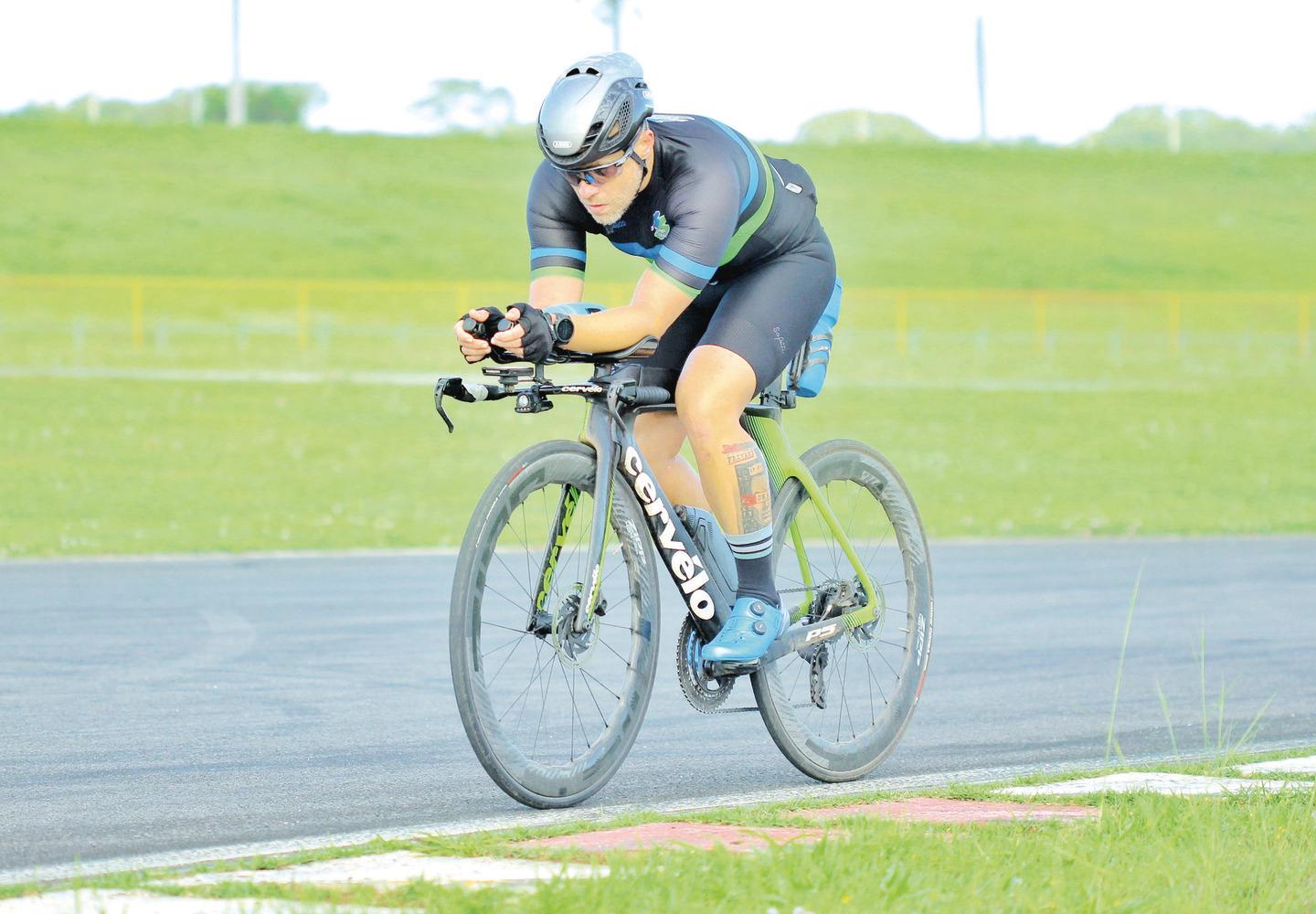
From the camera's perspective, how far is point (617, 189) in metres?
5.63

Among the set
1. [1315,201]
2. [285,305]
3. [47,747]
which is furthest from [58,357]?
[1315,201]

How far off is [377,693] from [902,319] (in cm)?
4965

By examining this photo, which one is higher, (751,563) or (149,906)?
(751,563)

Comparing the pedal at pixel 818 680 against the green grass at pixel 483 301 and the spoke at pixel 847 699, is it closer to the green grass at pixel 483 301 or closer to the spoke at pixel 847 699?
the spoke at pixel 847 699

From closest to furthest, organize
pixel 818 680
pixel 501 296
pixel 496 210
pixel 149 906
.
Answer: pixel 149 906, pixel 818 680, pixel 501 296, pixel 496 210

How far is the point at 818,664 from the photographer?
6359 mm

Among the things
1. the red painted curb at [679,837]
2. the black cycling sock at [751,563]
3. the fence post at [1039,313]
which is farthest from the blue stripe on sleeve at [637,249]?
A: the fence post at [1039,313]

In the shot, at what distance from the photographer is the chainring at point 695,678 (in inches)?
230

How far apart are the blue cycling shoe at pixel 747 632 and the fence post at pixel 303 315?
34817 millimetres

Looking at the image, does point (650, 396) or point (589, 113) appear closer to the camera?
point (589, 113)

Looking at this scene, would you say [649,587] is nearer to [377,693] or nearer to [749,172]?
[749,172]

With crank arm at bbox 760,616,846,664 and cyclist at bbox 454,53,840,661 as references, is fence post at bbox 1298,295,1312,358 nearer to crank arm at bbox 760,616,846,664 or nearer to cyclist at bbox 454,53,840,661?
crank arm at bbox 760,616,846,664

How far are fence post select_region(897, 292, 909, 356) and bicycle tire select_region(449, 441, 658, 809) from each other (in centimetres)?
4016

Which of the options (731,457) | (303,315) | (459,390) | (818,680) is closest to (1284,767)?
(818,680)
